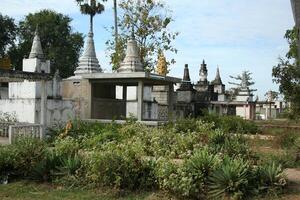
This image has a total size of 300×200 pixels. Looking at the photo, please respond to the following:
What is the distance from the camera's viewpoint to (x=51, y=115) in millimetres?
18750

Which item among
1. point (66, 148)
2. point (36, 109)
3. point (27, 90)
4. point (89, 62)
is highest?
point (89, 62)

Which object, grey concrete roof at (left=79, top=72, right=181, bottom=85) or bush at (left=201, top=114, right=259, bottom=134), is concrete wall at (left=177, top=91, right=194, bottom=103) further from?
grey concrete roof at (left=79, top=72, right=181, bottom=85)

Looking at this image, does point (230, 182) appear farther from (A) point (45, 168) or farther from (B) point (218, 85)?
(B) point (218, 85)

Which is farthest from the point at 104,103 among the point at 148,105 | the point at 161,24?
the point at 161,24

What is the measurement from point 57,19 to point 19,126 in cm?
4660

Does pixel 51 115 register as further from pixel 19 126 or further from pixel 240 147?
pixel 240 147

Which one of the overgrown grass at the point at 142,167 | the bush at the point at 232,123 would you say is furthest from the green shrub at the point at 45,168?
the bush at the point at 232,123

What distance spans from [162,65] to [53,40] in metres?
26.7

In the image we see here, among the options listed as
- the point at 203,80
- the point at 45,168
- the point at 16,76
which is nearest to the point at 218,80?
the point at 203,80

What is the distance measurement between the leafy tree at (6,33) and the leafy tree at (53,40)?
1.02m

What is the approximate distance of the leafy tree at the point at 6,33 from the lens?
179 feet

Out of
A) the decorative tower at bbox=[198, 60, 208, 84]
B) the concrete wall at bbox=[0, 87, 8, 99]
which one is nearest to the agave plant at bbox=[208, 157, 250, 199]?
the concrete wall at bbox=[0, 87, 8, 99]

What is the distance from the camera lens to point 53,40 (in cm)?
5906

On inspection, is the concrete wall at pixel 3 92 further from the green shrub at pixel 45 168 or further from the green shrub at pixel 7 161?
the green shrub at pixel 45 168
